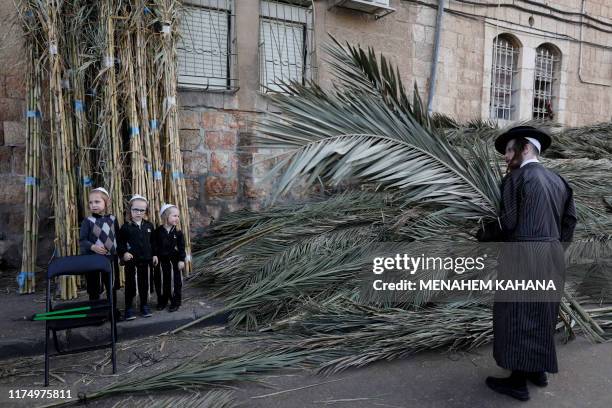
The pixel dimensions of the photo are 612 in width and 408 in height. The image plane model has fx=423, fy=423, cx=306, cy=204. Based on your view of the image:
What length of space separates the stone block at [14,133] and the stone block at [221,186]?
2171mm

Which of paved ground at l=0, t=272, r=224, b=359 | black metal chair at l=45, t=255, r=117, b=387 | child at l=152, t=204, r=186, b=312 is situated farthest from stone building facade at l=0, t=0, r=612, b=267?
black metal chair at l=45, t=255, r=117, b=387

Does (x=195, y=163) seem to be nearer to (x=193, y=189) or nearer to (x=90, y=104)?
(x=193, y=189)

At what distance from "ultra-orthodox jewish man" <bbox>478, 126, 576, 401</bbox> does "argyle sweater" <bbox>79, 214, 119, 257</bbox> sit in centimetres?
311

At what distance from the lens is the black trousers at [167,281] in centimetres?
395

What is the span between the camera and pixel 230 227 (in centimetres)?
535

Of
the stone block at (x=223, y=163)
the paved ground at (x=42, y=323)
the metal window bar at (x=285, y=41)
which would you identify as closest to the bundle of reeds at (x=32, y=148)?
the paved ground at (x=42, y=323)

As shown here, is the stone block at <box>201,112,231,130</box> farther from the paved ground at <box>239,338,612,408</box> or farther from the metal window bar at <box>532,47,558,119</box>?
the metal window bar at <box>532,47,558,119</box>

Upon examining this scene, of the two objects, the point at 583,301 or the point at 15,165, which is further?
the point at 15,165

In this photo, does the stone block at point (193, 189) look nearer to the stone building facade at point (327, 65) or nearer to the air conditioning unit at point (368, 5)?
the stone building facade at point (327, 65)

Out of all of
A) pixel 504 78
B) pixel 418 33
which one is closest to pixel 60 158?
pixel 418 33

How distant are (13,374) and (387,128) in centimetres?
304

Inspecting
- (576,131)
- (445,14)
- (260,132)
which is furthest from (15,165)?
(576,131)

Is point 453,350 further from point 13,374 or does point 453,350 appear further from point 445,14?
point 445,14

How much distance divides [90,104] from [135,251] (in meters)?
1.71
